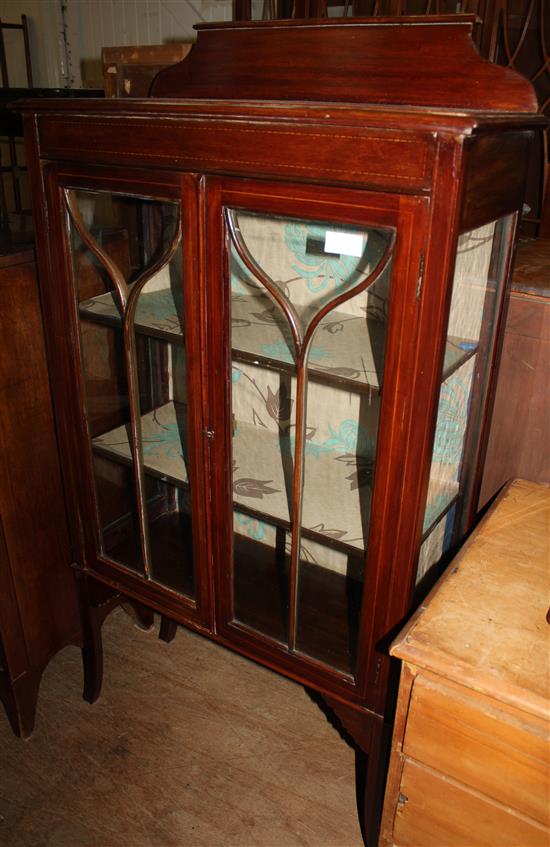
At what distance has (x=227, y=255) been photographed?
1022 millimetres

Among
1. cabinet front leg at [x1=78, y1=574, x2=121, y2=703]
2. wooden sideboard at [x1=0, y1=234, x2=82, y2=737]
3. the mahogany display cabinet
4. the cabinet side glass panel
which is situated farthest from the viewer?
cabinet front leg at [x1=78, y1=574, x2=121, y2=703]

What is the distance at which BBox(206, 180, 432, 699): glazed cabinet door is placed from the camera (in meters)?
0.90

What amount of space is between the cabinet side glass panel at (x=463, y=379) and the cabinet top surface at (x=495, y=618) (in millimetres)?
78

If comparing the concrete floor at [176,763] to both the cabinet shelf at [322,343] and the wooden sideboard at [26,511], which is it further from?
the cabinet shelf at [322,343]

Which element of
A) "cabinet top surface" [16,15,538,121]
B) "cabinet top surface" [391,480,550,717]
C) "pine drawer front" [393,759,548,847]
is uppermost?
"cabinet top surface" [16,15,538,121]

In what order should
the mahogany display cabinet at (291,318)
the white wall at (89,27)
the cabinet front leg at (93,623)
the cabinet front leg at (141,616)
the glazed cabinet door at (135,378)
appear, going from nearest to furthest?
1. the mahogany display cabinet at (291,318)
2. the glazed cabinet door at (135,378)
3. the cabinet front leg at (93,623)
4. the cabinet front leg at (141,616)
5. the white wall at (89,27)

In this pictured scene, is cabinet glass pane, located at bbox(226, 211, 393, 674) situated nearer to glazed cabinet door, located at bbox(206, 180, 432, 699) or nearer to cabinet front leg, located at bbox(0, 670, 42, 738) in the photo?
glazed cabinet door, located at bbox(206, 180, 432, 699)

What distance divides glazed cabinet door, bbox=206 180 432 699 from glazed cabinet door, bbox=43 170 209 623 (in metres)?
0.06

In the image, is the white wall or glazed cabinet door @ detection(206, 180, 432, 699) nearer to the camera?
glazed cabinet door @ detection(206, 180, 432, 699)

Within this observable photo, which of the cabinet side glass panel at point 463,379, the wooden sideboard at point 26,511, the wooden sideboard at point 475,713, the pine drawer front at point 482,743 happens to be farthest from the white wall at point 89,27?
the pine drawer front at point 482,743

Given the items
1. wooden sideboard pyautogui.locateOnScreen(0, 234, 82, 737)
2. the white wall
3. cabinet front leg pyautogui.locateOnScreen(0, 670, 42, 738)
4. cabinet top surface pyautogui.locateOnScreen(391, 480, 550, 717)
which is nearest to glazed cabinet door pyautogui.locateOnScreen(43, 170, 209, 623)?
wooden sideboard pyautogui.locateOnScreen(0, 234, 82, 737)

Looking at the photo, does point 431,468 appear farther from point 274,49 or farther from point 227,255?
point 274,49

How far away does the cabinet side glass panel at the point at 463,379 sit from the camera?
0.96m

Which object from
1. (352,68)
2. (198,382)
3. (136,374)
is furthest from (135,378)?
(352,68)
